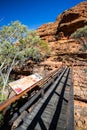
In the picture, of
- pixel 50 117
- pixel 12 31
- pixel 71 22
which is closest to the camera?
pixel 50 117

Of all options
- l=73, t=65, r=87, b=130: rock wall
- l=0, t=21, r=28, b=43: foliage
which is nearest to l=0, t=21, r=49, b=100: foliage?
l=0, t=21, r=28, b=43: foliage

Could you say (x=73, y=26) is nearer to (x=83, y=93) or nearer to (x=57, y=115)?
(x=83, y=93)

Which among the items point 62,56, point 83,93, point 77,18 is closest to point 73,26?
point 77,18

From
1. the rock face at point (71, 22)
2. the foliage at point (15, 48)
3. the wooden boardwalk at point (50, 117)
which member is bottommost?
the wooden boardwalk at point (50, 117)

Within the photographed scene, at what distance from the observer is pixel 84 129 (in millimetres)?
6691

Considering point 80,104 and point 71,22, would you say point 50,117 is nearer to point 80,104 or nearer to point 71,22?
point 80,104

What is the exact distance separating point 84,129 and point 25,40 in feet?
69.6

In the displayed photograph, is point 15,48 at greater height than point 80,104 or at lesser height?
greater

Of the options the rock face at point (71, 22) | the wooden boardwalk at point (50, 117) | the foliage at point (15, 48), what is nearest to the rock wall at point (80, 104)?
the wooden boardwalk at point (50, 117)

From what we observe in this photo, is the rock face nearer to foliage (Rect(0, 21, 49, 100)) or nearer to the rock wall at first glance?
foliage (Rect(0, 21, 49, 100))

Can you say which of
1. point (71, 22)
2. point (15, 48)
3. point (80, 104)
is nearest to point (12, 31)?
point (15, 48)

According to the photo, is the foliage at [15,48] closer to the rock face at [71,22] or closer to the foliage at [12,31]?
the foliage at [12,31]

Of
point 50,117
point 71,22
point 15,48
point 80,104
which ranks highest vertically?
point 71,22

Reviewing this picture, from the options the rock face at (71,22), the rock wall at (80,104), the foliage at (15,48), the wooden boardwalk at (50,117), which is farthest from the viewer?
the rock face at (71,22)
